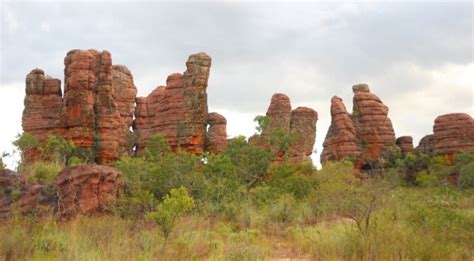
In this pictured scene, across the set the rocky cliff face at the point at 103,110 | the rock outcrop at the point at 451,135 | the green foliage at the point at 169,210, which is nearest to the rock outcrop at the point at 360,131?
the rock outcrop at the point at 451,135

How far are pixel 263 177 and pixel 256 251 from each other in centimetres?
1841

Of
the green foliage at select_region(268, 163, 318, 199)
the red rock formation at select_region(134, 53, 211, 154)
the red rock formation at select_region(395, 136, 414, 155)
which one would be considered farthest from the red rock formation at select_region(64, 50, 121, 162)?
the red rock formation at select_region(395, 136, 414, 155)

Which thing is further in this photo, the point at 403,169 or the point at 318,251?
the point at 403,169

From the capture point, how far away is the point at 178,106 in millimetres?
41062

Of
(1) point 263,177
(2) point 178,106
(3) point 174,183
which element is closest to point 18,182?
(3) point 174,183

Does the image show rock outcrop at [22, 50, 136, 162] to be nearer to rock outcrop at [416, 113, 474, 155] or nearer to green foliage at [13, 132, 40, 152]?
green foliage at [13, 132, 40, 152]

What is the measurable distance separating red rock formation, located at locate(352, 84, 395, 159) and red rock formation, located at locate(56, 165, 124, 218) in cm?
3856

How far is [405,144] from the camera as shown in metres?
48.8

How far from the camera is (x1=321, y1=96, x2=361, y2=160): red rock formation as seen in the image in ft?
151

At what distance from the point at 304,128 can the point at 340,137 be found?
4387mm

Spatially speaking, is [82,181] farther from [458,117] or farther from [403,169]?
[458,117]

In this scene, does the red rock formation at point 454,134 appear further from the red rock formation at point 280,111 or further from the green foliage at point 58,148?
the green foliage at point 58,148

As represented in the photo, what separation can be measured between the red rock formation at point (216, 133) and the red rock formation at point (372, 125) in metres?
15.2

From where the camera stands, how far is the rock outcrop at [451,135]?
44.8m
